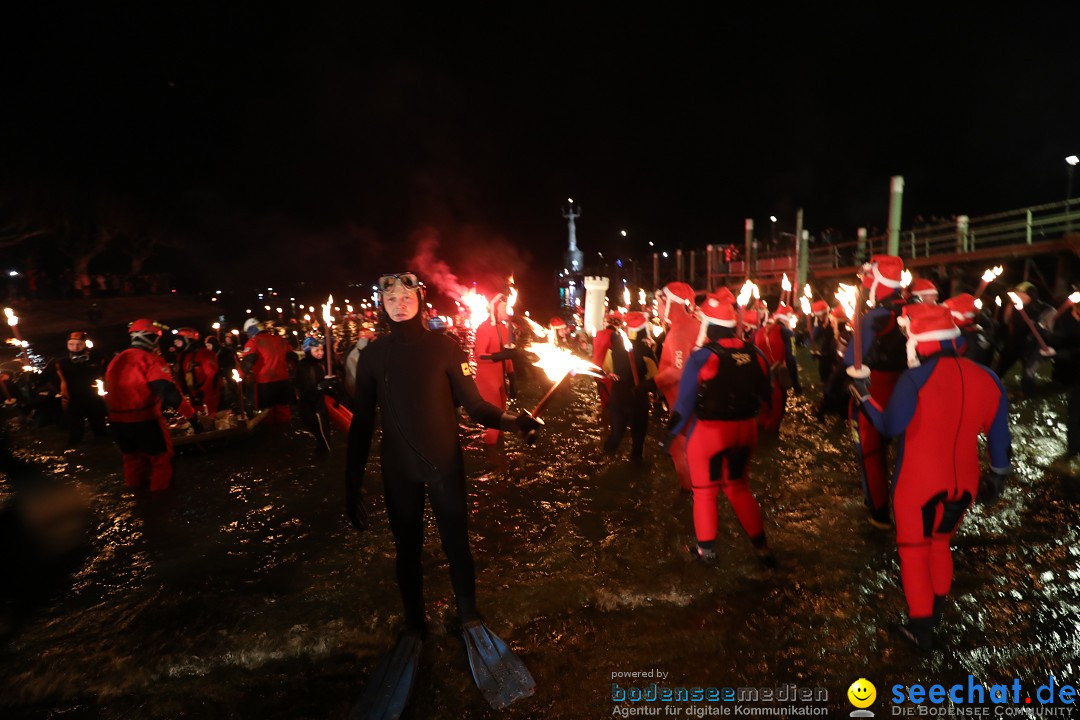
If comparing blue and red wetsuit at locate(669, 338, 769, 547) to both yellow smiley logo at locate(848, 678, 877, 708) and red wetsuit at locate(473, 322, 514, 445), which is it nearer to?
yellow smiley logo at locate(848, 678, 877, 708)

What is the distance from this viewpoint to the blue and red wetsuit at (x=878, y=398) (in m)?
4.72

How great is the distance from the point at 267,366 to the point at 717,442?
747cm

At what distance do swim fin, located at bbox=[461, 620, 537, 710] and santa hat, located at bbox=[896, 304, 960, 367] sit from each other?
121 inches

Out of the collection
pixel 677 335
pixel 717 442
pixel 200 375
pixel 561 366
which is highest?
pixel 677 335

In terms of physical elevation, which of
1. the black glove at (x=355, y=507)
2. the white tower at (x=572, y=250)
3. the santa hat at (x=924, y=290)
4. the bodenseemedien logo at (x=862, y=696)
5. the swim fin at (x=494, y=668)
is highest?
the white tower at (x=572, y=250)

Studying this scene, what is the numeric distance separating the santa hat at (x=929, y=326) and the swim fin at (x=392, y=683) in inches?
143

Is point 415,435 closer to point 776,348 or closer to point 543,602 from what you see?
point 543,602

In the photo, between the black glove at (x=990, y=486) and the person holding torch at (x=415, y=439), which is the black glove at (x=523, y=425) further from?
the black glove at (x=990, y=486)

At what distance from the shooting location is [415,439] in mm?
3318

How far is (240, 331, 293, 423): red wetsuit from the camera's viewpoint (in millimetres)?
8742

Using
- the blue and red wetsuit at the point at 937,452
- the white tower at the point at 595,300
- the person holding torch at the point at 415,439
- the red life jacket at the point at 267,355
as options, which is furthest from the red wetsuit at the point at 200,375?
the blue and red wetsuit at the point at 937,452

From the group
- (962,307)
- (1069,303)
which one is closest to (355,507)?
(962,307)

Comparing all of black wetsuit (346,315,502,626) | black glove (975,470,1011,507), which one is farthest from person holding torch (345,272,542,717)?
black glove (975,470,1011,507)

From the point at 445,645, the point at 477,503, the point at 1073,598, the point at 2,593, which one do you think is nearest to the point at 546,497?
the point at 477,503
